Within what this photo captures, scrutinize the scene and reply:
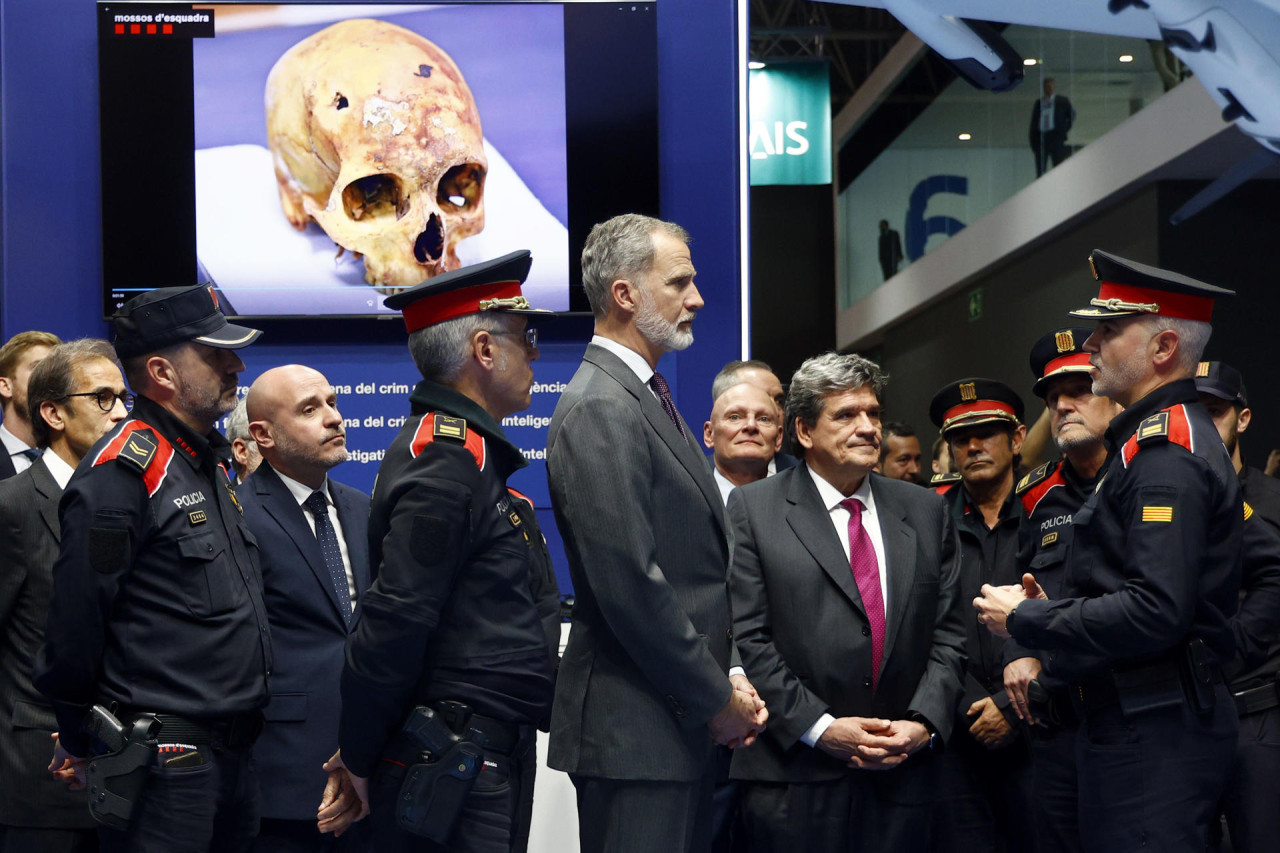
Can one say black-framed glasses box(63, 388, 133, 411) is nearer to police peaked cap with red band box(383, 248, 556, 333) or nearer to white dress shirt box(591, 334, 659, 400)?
police peaked cap with red band box(383, 248, 556, 333)

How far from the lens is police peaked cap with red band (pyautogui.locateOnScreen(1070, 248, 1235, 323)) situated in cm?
290

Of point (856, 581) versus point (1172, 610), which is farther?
point (856, 581)

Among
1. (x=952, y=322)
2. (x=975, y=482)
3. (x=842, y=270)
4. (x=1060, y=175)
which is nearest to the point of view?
(x=975, y=482)

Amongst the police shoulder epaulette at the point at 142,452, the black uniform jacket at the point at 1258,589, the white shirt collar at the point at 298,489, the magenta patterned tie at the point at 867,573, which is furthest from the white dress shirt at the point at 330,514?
the black uniform jacket at the point at 1258,589

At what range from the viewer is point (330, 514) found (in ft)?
11.4

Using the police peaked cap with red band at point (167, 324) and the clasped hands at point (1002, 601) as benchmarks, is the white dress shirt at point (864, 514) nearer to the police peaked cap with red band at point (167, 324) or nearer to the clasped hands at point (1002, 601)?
the clasped hands at point (1002, 601)

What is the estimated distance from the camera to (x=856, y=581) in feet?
10.5

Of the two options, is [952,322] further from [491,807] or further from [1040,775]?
[491,807]

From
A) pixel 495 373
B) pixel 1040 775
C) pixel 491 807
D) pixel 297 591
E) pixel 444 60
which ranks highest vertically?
pixel 444 60

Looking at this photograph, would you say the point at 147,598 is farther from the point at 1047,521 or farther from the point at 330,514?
the point at 1047,521

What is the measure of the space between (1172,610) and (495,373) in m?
1.47

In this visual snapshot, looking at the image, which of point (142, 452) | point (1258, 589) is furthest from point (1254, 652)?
point (142, 452)

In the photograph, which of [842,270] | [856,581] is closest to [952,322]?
[842,270]

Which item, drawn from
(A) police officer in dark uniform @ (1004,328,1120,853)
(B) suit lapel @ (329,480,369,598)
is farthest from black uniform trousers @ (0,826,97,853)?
(A) police officer in dark uniform @ (1004,328,1120,853)
